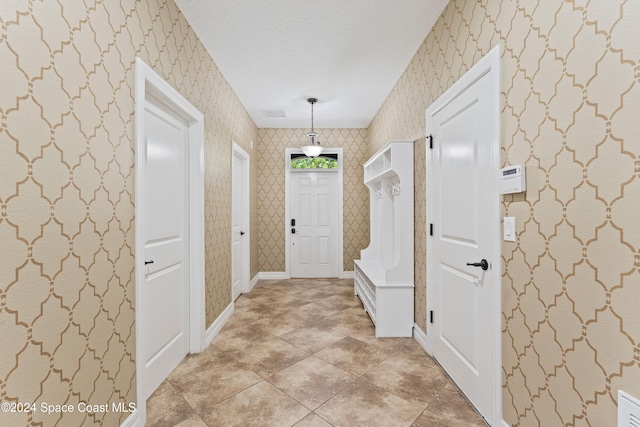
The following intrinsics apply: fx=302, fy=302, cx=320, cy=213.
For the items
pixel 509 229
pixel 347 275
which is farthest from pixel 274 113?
pixel 509 229

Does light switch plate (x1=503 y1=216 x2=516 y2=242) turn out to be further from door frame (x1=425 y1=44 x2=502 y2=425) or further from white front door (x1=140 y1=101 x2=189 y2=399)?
white front door (x1=140 y1=101 x2=189 y2=399)

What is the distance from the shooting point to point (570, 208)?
1189 mm

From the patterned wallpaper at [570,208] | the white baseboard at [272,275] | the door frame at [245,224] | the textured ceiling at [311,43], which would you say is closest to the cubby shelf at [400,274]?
the textured ceiling at [311,43]

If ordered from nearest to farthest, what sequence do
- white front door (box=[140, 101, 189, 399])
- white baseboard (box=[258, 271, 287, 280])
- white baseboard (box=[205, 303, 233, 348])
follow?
white front door (box=[140, 101, 189, 399]) → white baseboard (box=[205, 303, 233, 348]) → white baseboard (box=[258, 271, 287, 280])

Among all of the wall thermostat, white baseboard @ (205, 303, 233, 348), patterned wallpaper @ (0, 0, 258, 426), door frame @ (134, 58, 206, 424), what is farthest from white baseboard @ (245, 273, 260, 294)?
the wall thermostat

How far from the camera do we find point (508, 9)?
1549 millimetres

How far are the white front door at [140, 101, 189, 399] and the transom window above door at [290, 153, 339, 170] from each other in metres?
2.97

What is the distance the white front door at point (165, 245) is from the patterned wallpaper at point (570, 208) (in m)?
2.04

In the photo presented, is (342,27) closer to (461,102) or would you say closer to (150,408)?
(461,102)

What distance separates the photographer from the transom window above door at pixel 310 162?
17.9ft

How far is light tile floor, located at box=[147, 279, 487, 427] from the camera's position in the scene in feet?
5.80

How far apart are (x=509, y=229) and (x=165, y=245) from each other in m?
2.22

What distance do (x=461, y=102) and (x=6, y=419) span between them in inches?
104

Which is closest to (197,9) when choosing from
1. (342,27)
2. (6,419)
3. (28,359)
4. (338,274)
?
(342,27)
